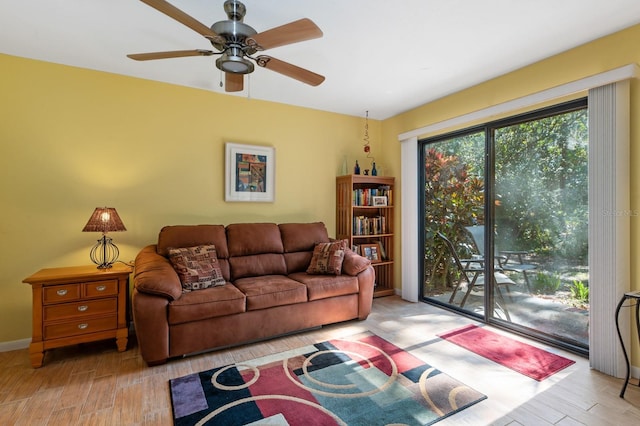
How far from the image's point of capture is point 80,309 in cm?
258

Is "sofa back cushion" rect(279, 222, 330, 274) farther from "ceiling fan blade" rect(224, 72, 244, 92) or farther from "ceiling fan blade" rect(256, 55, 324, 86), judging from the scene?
"ceiling fan blade" rect(256, 55, 324, 86)

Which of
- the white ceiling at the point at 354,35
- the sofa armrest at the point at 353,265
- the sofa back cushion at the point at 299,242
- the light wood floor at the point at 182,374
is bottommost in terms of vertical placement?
the light wood floor at the point at 182,374

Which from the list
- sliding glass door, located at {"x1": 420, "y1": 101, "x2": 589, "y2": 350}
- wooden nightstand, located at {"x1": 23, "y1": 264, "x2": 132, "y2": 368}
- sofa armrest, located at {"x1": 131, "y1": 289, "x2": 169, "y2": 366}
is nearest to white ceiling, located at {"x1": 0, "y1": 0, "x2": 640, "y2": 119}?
sliding glass door, located at {"x1": 420, "y1": 101, "x2": 589, "y2": 350}

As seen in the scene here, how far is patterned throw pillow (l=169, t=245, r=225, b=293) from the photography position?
284cm

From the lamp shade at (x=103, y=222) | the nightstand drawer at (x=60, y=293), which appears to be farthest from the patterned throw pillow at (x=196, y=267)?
the nightstand drawer at (x=60, y=293)

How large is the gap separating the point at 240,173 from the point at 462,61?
101 inches

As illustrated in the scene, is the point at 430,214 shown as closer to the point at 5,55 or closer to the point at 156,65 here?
the point at 156,65

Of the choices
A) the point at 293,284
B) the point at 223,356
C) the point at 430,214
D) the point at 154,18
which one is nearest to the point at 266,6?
the point at 154,18

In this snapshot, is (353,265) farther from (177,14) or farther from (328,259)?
(177,14)

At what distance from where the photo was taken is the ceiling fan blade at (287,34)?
172 centimetres

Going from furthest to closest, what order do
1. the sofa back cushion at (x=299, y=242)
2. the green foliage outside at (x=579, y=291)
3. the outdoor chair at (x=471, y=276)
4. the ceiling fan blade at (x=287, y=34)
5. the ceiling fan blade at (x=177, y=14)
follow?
the sofa back cushion at (x=299, y=242)
the outdoor chair at (x=471, y=276)
the green foliage outside at (x=579, y=291)
the ceiling fan blade at (x=287, y=34)
the ceiling fan blade at (x=177, y=14)

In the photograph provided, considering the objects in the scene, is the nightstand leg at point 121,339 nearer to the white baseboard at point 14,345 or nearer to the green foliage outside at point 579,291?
the white baseboard at point 14,345

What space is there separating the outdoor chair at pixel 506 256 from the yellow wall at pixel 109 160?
2.14 m

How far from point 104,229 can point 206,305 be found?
1.10 m
